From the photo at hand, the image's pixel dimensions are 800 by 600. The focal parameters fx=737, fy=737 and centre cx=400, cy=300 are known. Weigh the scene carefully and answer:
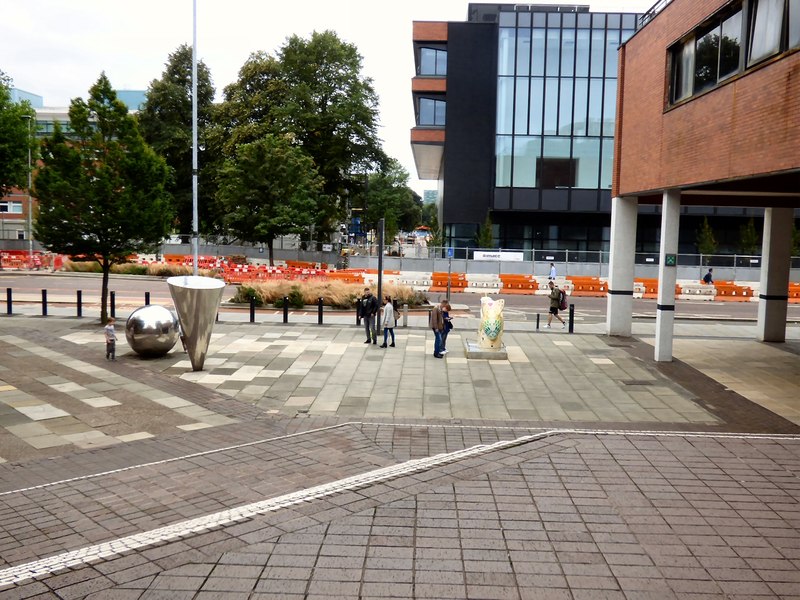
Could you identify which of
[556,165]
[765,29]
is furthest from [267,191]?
[765,29]

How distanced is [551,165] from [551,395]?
123 ft

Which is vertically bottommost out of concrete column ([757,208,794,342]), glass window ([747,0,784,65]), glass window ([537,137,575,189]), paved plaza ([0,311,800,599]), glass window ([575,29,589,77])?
paved plaza ([0,311,800,599])

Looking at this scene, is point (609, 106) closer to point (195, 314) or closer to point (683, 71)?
point (683, 71)

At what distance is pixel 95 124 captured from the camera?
77.9 feet

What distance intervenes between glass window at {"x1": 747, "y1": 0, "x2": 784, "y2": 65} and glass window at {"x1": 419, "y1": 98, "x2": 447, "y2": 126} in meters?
40.3

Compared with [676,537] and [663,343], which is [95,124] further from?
[676,537]

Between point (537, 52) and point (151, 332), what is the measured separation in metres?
39.3

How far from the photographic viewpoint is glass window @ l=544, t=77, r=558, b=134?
163 ft

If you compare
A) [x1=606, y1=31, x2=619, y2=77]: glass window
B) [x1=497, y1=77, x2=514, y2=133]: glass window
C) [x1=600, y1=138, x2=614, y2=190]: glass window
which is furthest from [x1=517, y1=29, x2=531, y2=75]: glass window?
[x1=600, y1=138, x2=614, y2=190]: glass window

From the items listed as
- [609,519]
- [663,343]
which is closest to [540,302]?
[663,343]

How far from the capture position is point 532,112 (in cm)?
4988

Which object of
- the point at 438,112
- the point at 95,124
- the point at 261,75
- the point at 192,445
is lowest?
the point at 192,445

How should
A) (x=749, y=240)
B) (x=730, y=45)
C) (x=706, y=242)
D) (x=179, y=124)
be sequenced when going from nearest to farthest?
(x=730, y=45)
(x=706, y=242)
(x=749, y=240)
(x=179, y=124)

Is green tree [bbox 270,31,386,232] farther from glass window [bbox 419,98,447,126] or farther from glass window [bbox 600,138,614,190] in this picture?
glass window [bbox 600,138,614,190]
